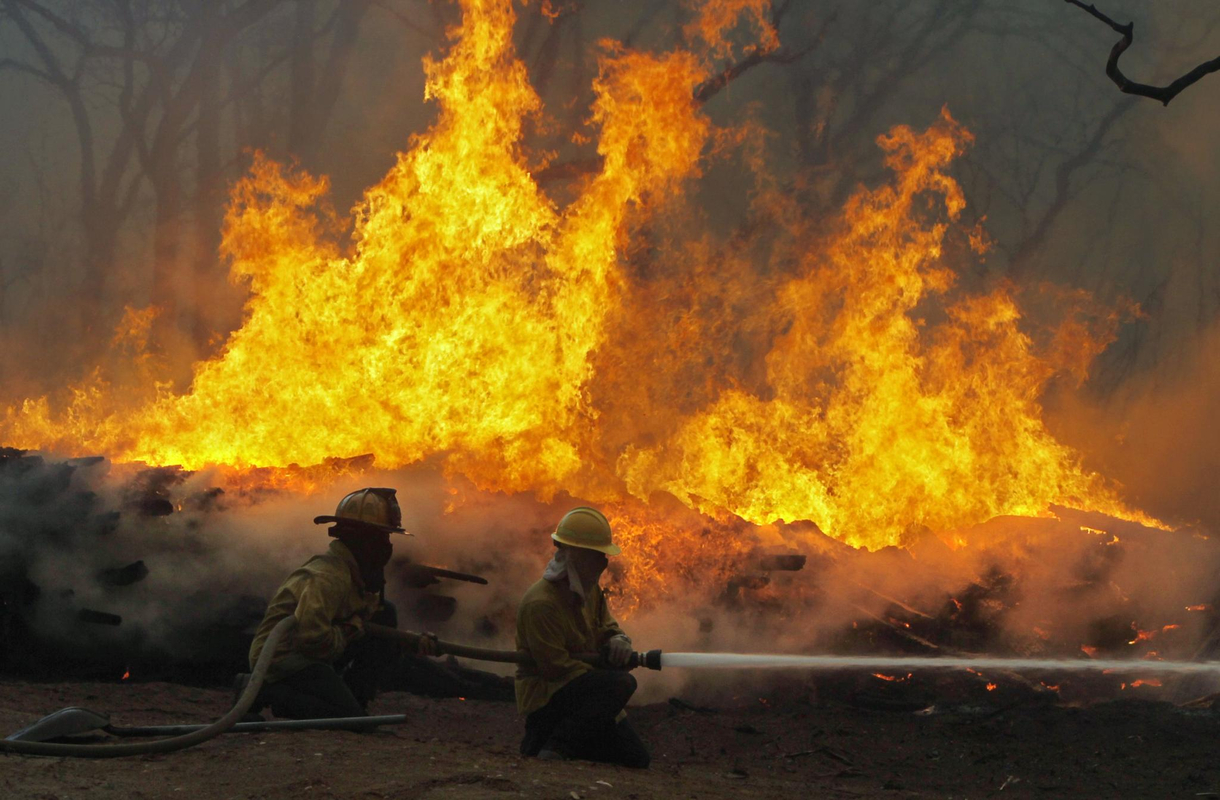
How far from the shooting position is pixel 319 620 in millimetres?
5199

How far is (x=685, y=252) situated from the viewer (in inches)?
786

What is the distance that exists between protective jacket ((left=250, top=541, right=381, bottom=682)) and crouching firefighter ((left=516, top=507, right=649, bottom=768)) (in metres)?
1.02

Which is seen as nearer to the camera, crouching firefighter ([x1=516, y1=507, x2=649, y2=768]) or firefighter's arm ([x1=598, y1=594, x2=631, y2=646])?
crouching firefighter ([x1=516, y1=507, x2=649, y2=768])

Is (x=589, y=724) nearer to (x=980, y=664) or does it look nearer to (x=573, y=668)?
(x=573, y=668)

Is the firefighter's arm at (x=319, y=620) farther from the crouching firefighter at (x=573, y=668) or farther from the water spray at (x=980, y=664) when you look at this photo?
the water spray at (x=980, y=664)

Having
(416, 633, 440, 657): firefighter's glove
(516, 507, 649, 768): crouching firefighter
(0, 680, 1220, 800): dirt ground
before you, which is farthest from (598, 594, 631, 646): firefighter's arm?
(416, 633, 440, 657): firefighter's glove

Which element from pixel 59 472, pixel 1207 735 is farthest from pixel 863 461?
pixel 59 472

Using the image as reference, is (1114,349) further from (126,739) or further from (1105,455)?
(126,739)

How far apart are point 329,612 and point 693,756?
124 inches

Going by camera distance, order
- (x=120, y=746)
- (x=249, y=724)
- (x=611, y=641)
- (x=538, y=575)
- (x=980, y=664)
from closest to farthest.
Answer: (x=120, y=746)
(x=249, y=724)
(x=611, y=641)
(x=980, y=664)
(x=538, y=575)

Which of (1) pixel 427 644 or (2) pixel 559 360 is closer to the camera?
(1) pixel 427 644

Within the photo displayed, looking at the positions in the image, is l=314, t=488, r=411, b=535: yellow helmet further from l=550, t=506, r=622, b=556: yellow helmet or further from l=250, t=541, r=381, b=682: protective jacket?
l=550, t=506, r=622, b=556: yellow helmet

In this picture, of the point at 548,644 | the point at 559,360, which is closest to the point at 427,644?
the point at 548,644

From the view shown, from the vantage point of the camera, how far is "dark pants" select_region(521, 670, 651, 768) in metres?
5.20
